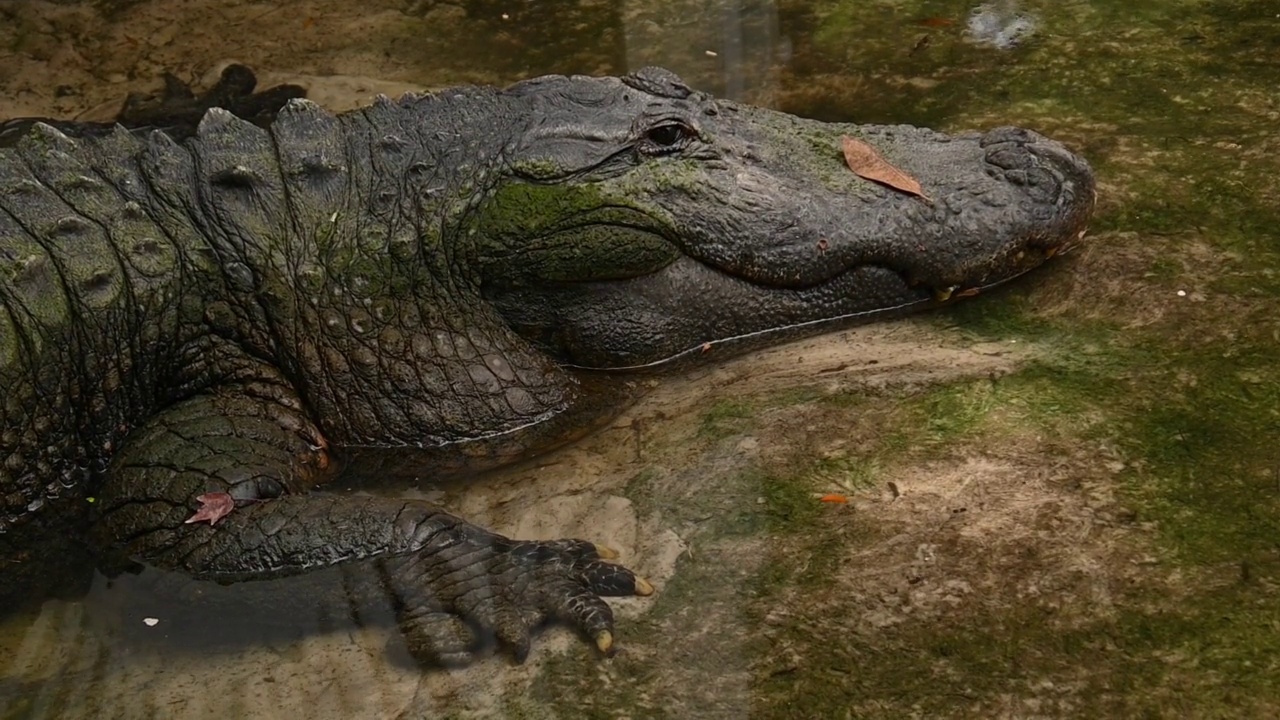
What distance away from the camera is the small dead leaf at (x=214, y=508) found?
3.72m

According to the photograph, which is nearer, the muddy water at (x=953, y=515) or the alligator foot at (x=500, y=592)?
the muddy water at (x=953, y=515)

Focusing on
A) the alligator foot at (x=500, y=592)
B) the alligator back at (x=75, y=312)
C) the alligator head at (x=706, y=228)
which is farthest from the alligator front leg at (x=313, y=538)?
the alligator head at (x=706, y=228)

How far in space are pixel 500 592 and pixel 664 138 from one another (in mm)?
1708

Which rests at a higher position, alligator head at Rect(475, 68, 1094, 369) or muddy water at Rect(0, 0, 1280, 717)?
alligator head at Rect(475, 68, 1094, 369)

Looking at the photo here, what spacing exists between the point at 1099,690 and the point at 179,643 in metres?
2.44

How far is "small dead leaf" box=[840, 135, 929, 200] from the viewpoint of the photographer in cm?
437

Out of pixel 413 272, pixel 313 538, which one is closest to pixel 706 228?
pixel 413 272

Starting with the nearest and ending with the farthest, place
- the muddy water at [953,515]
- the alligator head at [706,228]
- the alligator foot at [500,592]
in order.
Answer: the muddy water at [953,515] < the alligator foot at [500,592] < the alligator head at [706,228]

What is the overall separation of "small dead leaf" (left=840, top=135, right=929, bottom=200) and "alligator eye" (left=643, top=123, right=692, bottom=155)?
0.66 metres

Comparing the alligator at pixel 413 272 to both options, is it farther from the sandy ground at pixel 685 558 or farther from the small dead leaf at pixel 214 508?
the sandy ground at pixel 685 558

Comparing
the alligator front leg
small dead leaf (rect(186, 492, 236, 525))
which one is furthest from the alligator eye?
small dead leaf (rect(186, 492, 236, 525))

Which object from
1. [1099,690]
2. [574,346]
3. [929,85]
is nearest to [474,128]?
[574,346]

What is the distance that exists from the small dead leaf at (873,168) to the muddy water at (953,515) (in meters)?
0.49

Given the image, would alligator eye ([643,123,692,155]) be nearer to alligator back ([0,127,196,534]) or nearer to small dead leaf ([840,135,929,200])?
small dead leaf ([840,135,929,200])
